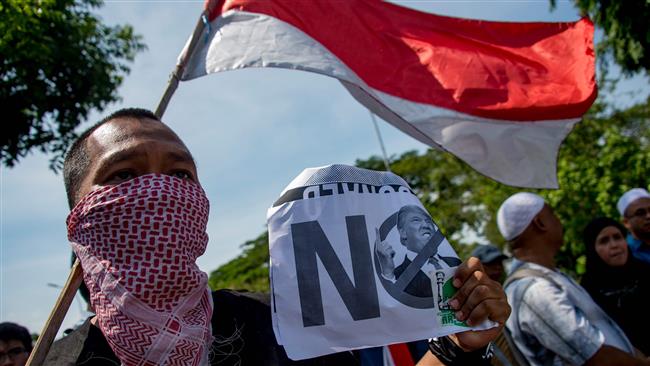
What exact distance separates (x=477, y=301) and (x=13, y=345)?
11.2 feet

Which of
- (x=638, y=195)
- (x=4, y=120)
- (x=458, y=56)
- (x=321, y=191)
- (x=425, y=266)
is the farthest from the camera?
(x=4, y=120)

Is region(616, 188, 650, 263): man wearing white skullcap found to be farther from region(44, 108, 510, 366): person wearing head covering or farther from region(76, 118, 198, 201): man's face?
region(76, 118, 198, 201): man's face

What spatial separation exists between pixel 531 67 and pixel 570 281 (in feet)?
4.50

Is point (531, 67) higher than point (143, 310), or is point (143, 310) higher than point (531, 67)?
point (531, 67)

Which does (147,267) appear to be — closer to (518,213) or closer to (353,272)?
(353,272)

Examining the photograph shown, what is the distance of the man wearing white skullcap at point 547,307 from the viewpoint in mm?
3223

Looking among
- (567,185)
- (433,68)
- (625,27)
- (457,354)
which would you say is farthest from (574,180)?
(457,354)

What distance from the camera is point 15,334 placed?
3.96 metres

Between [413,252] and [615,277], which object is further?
[615,277]

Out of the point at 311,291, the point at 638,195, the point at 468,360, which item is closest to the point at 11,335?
the point at 311,291

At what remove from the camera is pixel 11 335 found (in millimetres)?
3945

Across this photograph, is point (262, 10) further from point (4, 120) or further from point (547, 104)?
point (4, 120)

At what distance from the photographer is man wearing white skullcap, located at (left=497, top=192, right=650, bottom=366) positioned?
10.6ft

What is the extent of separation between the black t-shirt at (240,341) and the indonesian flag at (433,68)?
1.68m
